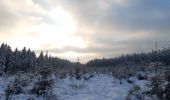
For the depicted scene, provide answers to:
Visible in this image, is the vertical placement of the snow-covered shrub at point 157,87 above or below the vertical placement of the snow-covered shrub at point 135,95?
above

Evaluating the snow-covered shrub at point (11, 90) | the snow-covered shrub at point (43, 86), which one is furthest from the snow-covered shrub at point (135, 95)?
the snow-covered shrub at point (11, 90)

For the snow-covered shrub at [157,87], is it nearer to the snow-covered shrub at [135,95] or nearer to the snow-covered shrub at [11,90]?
the snow-covered shrub at [135,95]

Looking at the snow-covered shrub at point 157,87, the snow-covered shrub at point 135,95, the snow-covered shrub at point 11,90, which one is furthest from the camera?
the snow-covered shrub at point 11,90

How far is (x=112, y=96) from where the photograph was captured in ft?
51.8

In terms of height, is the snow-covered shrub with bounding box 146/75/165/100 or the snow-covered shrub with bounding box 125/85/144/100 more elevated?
the snow-covered shrub with bounding box 146/75/165/100

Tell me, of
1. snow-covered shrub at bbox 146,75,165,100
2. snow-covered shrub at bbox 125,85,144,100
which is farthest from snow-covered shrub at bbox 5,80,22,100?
snow-covered shrub at bbox 146,75,165,100

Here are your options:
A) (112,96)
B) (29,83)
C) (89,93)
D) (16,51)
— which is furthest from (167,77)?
(16,51)

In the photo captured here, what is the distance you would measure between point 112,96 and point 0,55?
9248cm

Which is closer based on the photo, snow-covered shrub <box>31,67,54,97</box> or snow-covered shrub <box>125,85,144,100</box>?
snow-covered shrub <box>125,85,144,100</box>

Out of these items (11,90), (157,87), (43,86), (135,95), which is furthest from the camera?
(43,86)

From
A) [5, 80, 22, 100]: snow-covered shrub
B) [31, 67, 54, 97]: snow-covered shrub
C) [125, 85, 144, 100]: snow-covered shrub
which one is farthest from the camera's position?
[31, 67, 54, 97]: snow-covered shrub

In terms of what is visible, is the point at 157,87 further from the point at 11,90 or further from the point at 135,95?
the point at 11,90

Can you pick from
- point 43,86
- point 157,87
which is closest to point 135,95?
point 157,87

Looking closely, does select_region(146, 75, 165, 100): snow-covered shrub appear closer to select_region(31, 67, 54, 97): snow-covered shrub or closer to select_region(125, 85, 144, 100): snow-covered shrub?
select_region(125, 85, 144, 100): snow-covered shrub
